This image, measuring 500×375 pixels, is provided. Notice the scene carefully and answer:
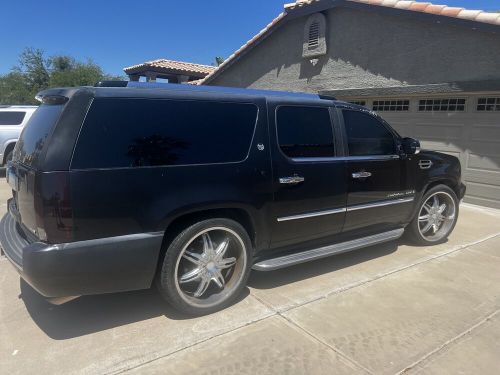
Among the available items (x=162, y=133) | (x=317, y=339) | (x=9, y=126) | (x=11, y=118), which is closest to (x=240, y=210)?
(x=162, y=133)

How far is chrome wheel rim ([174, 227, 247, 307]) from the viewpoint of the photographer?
3.31 m

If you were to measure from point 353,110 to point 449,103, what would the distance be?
16.0 feet

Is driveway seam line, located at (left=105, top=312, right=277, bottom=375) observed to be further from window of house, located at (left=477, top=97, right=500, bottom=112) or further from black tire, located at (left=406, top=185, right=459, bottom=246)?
window of house, located at (left=477, top=97, right=500, bottom=112)

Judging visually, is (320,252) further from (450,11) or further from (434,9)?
(434,9)

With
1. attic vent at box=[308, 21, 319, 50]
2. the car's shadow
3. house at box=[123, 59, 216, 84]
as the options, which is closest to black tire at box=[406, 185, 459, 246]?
the car's shadow

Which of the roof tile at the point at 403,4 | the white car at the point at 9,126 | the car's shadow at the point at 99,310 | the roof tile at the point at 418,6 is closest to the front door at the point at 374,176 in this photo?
the car's shadow at the point at 99,310

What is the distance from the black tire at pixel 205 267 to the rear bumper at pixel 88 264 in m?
0.16

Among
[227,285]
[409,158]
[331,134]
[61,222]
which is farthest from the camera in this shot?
[409,158]

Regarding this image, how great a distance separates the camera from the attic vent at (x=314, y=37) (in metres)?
10.5

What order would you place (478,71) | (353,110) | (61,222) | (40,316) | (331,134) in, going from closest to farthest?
(61,222)
(40,316)
(331,134)
(353,110)
(478,71)

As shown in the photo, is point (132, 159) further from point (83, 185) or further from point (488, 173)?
point (488, 173)

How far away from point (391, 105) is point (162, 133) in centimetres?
758

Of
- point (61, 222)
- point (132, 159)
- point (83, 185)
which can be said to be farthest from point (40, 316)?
point (132, 159)

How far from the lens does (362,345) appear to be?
9.84 ft
